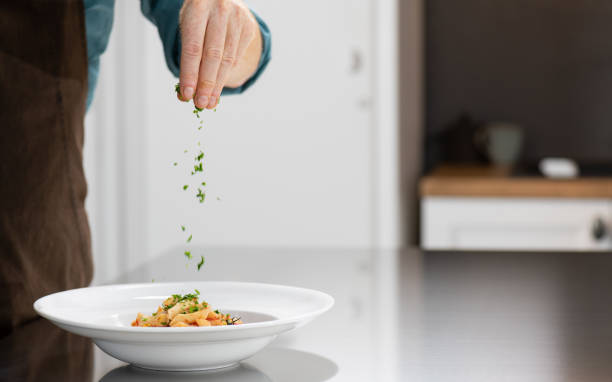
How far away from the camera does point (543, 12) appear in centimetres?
277

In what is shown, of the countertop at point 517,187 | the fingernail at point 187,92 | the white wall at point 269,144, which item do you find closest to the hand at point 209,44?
the fingernail at point 187,92

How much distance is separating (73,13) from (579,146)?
86.4 inches

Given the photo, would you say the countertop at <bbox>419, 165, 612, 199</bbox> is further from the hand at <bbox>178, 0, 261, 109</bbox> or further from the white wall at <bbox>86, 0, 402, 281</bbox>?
the hand at <bbox>178, 0, 261, 109</bbox>

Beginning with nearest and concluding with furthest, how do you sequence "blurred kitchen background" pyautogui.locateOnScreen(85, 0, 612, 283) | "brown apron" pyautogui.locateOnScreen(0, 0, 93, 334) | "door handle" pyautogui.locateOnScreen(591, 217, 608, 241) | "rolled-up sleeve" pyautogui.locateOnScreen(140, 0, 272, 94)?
"brown apron" pyautogui.locateOnScreen(0, 0, 93, 334) → "rolled-up sleeve" pyautogui.locateOnScreen(140, 0, 272, 94) → "door handle" pyautogui.locateOnScreen(591, 217, 608, 241) → "blurred kitchen background" pyautogui.locateOnScreen(85, 0, 612, 283)

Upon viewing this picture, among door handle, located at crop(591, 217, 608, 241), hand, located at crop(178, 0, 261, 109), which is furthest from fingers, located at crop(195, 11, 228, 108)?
door handle, located at crop(591, 217, 608, 241)

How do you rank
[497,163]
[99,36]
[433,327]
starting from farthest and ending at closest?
[497,163]
[99,36]
[433,327]

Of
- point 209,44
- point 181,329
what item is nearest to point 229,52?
point 209,44

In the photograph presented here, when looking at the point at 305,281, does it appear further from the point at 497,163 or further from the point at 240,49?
the point at 497,163

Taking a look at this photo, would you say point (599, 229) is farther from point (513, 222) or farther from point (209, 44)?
point (209, 44)

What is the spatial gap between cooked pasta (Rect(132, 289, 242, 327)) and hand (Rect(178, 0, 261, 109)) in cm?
17

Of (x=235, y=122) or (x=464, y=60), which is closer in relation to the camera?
(x=235, y=122)

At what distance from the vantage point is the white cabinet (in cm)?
206

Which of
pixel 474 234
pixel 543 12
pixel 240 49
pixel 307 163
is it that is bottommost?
pixel 474 234

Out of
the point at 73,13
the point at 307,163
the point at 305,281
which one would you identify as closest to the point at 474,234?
the point at 307,163
